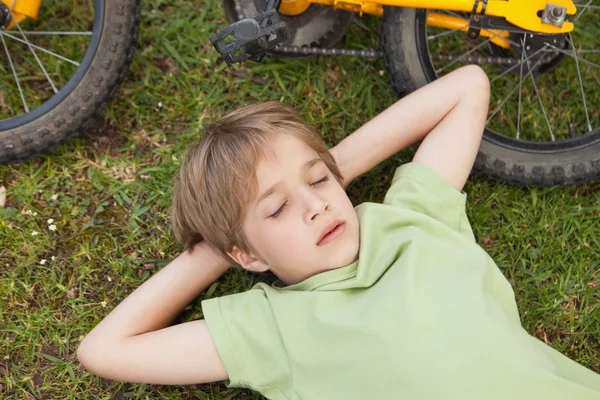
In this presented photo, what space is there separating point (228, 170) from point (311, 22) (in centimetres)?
107

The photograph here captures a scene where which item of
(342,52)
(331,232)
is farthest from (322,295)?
(342,52)

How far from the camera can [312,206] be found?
1.93 m

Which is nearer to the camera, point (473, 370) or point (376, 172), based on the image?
point (473, 370)

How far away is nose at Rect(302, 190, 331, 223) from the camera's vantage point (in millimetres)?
1928

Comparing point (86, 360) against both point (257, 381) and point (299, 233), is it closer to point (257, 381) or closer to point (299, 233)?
point (257, 381)

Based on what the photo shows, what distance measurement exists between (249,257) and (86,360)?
2.31ft

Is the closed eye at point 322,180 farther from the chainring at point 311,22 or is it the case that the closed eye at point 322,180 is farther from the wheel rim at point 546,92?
the wheel rim at point 546,92

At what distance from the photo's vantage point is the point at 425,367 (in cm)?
191

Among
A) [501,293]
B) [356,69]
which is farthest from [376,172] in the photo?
[501,293]

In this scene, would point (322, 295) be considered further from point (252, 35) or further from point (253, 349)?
point (252, 35)

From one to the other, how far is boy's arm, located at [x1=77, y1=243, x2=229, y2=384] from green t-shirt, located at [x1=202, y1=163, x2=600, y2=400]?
0.09 meters

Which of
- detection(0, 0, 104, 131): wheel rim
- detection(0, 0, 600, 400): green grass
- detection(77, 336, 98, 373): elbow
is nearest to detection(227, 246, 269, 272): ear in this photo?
detection(0, 0, 600, 400): green grass

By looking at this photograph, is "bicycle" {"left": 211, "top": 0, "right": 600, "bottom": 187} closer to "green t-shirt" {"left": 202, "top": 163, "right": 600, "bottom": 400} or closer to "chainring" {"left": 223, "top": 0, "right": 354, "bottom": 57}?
"chainring" {"left": 223, "top": 0, "right": 354, "bottom": 57}

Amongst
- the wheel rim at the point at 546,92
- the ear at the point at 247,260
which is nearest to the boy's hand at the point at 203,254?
the ear at the point at 247,260
